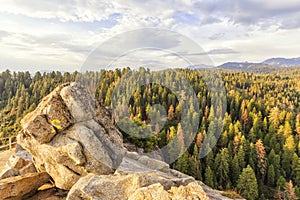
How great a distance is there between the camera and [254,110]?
108 m

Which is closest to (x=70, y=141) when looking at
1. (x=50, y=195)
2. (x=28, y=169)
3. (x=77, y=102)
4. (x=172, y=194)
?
(x=77, y=102)

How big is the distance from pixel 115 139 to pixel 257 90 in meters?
187

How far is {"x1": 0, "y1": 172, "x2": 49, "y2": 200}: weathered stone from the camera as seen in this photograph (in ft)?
30.9

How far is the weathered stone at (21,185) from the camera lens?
943 centimetres

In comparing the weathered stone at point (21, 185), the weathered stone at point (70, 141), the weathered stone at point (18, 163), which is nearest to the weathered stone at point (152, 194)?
the weathered stone at point (70, 141)

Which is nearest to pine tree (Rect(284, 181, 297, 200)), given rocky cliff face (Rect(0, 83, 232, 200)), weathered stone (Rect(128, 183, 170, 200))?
rocky cliff face (Rect(0, 83, 232, 200))

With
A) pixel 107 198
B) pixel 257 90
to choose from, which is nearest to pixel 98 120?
pixel 107 198

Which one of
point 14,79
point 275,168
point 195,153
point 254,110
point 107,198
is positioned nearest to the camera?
point 107,198

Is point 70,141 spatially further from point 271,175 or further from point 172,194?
point 271,175

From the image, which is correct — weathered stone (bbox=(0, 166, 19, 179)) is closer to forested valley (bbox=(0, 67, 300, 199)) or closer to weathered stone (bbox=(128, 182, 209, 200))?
weathered stone (bbox=(128, 182, 209, 200))

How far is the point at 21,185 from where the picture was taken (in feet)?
32.3

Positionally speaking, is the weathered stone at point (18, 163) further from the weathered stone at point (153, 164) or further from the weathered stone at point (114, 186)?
the weathered stone at point (114, 186)

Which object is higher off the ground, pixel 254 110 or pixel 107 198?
pixel 107 198

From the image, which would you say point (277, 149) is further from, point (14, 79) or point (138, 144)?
point (14, 79)
